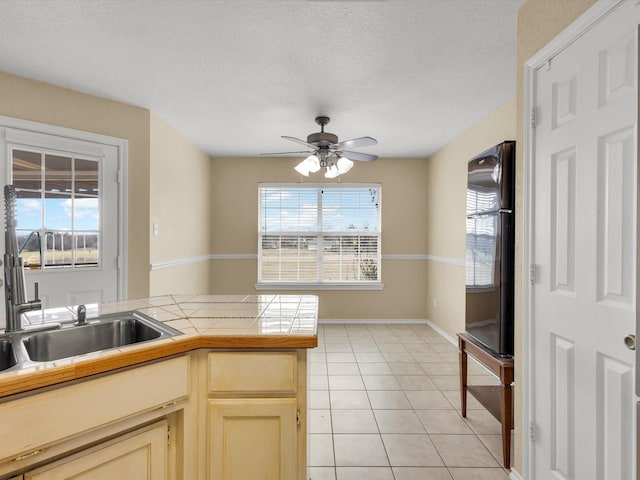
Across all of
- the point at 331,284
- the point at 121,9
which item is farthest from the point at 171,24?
the point at 331,284

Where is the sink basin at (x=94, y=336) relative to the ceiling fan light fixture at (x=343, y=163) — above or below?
below

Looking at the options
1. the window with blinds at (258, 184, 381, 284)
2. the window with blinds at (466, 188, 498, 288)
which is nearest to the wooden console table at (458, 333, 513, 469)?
the window with blinds at (466, 188, 498, 288)

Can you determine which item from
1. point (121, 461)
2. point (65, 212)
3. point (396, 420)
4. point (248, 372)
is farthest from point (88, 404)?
point (65, 212)

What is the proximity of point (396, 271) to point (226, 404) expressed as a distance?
4166 millimetres

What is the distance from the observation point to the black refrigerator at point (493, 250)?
1.96 meters

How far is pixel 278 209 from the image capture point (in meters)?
5.22

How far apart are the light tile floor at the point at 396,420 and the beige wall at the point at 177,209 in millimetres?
1884

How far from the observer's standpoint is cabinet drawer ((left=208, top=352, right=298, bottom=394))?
131cm

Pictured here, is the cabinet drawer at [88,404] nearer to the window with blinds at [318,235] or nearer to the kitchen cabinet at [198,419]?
the kitchen cabinet at [198,419]

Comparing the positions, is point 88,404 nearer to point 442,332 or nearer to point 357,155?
point 357,155

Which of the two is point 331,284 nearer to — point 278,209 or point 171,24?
point 278,209

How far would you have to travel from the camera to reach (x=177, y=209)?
4012mm

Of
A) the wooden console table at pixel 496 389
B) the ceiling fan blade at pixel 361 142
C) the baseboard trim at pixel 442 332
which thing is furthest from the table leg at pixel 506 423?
the baseboard trim at pixel 442 332

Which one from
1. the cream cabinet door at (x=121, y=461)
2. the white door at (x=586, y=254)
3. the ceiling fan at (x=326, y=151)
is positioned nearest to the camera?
the cream cabinet door at (x=121, y=461)
